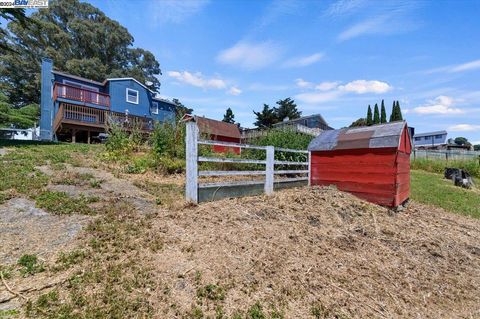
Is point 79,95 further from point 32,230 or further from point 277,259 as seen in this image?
point 277,259

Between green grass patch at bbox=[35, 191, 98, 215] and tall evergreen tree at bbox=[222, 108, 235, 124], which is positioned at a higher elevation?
tall evergreen tree at bbox=[222, 108, 235, 124]

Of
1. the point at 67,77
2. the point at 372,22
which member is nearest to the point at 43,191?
the point at 372,22

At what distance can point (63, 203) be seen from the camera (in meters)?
3.84

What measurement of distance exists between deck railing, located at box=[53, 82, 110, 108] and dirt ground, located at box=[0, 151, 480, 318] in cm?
1413

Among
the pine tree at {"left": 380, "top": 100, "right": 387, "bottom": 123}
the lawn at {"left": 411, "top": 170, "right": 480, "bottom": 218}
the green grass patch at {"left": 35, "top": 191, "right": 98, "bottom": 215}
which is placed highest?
the pine tree at {"left": 380, "top": 100, "right": 387, "bottom": 123}

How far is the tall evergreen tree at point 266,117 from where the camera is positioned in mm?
38362

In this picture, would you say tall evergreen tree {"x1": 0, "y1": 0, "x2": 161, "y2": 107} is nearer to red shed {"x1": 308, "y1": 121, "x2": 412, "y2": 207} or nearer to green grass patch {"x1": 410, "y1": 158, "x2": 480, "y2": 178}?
red shed {"x1": 308, "y1": 121, "x2": 412, "y2": 207}

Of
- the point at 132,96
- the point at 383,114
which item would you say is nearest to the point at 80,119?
the point at 132,96

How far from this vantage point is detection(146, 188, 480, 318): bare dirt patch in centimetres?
226

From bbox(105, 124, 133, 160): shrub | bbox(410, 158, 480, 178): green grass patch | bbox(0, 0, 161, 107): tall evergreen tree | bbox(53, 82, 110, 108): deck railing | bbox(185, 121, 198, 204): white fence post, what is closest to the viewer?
bbox(185, 121, 198, 204): white fence post

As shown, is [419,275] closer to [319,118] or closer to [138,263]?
[138,263]

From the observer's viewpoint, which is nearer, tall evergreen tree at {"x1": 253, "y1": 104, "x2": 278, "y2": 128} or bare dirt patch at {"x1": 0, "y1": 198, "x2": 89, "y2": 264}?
bare dirt patch at {"x1": 0, "y1": 198, "x2": 89, "y2": 264}

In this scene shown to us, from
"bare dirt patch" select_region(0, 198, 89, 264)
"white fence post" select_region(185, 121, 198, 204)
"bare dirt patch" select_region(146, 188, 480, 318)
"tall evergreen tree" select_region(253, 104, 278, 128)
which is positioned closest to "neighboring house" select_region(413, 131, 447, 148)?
"tall evergreen tree" select_region(253, 104, 278, 128)

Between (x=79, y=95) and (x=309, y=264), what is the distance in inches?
729
